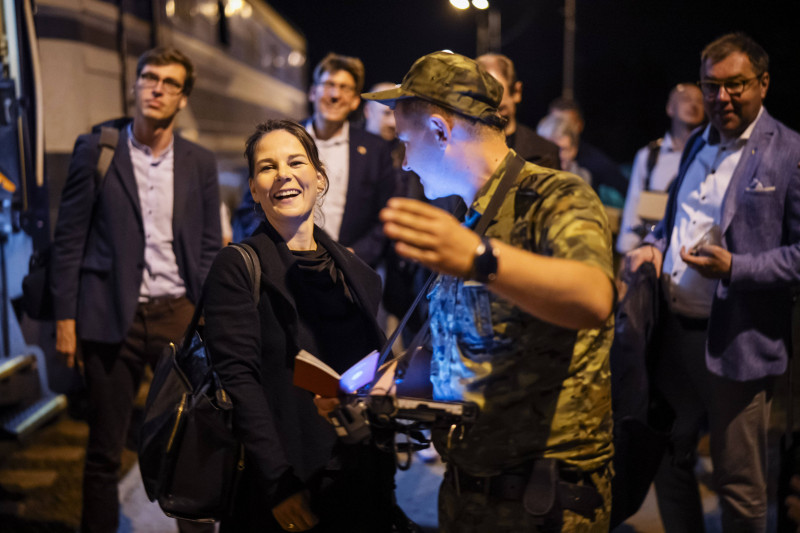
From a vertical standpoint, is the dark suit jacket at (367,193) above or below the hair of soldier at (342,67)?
below

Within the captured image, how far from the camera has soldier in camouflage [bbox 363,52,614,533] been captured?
5.22ft

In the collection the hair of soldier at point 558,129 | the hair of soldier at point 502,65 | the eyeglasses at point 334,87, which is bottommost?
the hair of soldier at point 558,129

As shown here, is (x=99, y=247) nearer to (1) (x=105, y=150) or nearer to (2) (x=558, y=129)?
(1) (x=105, y=150)

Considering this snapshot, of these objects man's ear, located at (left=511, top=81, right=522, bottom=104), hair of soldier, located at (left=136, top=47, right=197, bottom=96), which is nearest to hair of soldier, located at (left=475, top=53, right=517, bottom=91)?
man's ear, located at (left=511, top=81, right=522, bottom=104)

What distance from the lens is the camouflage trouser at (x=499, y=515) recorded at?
5.41 ft

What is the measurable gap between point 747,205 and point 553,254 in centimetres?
166

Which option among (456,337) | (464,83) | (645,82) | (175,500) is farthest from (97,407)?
(645,82)

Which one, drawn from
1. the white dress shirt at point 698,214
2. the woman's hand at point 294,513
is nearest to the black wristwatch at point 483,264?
the woman's hand at point 294,513

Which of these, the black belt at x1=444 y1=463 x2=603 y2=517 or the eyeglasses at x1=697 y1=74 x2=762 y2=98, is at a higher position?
the eyeglasses at x1=697 y1=74 x2=762 y2=98

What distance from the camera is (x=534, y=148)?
3680mm

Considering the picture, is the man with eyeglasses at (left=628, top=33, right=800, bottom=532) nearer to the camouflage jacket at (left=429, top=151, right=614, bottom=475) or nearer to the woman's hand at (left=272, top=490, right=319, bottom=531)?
the camouflage jacket at (left=429, top=151, right=614, bottom=475)

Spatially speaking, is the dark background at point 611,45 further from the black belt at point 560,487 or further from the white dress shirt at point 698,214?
the black belt at point 560,487

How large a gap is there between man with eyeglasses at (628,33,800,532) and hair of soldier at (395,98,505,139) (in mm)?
1291

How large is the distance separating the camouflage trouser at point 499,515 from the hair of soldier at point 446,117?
852 mm
